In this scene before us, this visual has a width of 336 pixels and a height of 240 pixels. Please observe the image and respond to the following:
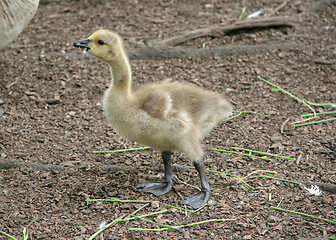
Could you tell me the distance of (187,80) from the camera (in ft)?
18.1

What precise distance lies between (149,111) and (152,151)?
101 cm

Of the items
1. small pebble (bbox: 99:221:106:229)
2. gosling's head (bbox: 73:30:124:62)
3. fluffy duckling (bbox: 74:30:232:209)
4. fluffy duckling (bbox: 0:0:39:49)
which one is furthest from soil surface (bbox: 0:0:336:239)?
Result: gosling's head (bbox: 73:30:124:62)

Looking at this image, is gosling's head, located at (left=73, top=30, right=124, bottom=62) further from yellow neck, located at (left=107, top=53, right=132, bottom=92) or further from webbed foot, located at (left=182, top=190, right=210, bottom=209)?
webbed foot, located at (left=182, top=190, right=210, bottom=209)

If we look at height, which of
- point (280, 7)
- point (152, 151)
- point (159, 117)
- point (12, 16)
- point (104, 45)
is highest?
point (104, 45)

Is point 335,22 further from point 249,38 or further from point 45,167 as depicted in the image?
point 45,167

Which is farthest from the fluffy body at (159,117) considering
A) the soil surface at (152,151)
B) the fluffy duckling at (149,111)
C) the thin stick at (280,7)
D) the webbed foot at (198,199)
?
the thin stick at (280,7)

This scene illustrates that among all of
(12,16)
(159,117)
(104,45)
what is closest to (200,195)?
(159,117)

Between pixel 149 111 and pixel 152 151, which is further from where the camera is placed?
pixel 152 151

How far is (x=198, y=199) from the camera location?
149 inches

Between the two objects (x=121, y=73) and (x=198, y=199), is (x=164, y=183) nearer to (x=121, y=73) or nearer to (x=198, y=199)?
(x=198, y=199)

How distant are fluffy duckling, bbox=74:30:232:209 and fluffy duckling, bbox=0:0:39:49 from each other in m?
1.66

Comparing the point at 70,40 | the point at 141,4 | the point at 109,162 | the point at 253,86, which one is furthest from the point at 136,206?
the point at 141,4

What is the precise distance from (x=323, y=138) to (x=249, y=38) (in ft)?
6.96

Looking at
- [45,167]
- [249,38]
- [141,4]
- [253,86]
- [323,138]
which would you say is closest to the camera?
[45,167]
